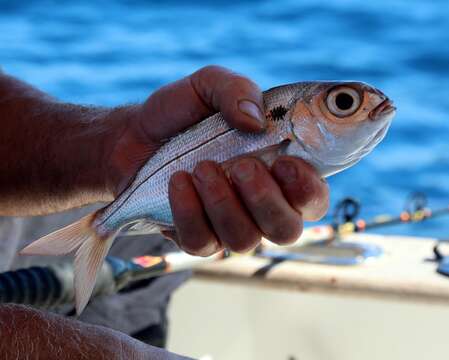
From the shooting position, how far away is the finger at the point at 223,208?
52.1 inches

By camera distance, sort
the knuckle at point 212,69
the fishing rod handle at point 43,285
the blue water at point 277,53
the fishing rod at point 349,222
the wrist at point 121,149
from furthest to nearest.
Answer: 1. the blue water at point 277,53
2. the fishing rod at point 349,222
3. the fishing rod handle at point 43,285
4. the wrist at point 121,149
5. the knuckle at point 212,69

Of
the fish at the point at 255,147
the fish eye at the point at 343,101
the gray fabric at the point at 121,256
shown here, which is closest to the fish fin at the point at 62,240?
the fish at the point at 255,147

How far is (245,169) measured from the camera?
1.29m

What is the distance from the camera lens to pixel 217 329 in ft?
7.95

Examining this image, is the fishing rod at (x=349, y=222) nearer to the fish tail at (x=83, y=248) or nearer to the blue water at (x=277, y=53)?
the fish tail at (x=83, y=248)

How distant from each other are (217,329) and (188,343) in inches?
3.5

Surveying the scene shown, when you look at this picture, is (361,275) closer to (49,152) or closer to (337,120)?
(49,152)

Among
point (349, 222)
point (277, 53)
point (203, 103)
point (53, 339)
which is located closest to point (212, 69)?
point (203, 103)

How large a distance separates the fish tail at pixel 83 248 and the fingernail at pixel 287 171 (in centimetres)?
34

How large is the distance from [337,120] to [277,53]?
8.24 meters

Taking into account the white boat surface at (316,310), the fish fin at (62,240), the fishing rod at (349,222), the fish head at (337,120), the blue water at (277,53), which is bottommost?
the white boat surface at (316,310)

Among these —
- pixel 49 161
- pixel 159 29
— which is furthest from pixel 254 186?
pixel 159 29

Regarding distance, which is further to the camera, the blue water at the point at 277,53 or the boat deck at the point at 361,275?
the blue water at the point at 277,53

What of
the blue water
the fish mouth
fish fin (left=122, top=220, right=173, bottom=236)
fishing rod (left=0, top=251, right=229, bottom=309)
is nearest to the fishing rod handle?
fishing rod (left=0, top=251, right=229, bottom=309)
